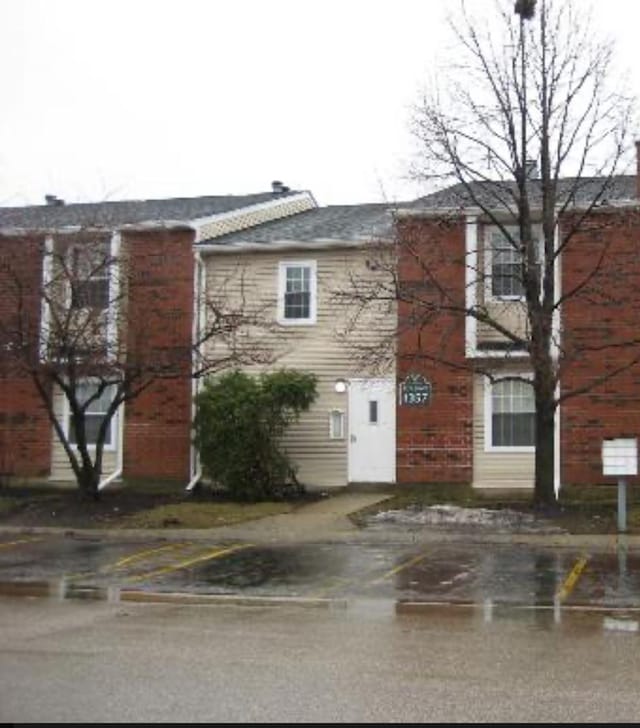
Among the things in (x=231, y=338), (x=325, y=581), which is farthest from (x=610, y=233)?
(x=325, y=581)

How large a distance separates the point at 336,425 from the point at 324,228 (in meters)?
4.79

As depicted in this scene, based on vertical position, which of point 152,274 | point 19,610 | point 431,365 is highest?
point 152,274

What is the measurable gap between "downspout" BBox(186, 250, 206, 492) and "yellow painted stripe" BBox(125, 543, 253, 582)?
20.1ft

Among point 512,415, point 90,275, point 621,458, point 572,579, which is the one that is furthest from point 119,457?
point 572,579

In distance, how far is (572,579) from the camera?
12.2 meters

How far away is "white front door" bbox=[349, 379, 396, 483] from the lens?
859 inches

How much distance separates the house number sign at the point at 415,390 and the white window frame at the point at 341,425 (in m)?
1.45

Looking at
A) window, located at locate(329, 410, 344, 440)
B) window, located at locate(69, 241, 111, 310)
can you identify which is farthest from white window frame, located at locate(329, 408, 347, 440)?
window, located at locate(69, 241, 111, 310)

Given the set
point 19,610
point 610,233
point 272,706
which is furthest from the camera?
point 610,233

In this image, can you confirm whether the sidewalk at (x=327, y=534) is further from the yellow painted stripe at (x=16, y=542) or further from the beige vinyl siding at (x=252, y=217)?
the beige vinyl siding at (x=252, y=217)

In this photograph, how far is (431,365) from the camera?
2145cm

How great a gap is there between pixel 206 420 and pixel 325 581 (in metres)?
8.71

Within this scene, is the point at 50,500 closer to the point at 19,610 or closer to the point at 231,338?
the point at 231,338

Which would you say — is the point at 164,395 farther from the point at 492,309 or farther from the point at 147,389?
A: the point at 492,309
